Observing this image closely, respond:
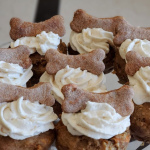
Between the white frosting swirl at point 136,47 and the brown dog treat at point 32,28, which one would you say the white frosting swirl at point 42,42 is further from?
the white frosting swirl at point 136,47

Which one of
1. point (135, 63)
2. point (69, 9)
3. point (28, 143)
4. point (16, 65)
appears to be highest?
point (135, 63)

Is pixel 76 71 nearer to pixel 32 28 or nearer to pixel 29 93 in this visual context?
pixel 29 93

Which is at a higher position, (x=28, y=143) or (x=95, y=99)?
(x=95, y=99)

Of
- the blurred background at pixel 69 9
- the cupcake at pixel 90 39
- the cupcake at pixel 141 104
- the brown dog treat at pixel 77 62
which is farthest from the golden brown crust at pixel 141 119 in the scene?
the blurred background at pixel 69 9

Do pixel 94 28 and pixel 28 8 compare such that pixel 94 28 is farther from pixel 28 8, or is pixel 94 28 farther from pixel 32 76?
pixel 28 8

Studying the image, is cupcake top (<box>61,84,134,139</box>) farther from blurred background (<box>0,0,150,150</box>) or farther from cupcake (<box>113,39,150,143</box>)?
blurred background (<box>0,0,150,150</box>)

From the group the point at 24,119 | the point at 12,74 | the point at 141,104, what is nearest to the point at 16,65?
the point at 12,74
